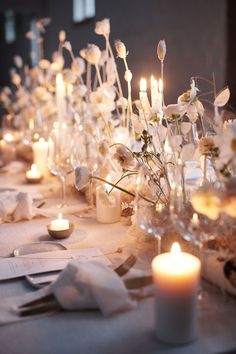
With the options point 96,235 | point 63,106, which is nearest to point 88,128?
point 63,106

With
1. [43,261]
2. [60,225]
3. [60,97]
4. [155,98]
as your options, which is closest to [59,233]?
[60,225]

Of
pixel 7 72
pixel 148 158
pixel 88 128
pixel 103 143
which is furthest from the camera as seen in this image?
pixel 7 72

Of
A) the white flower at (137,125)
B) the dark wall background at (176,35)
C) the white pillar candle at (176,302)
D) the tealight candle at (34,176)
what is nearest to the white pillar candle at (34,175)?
the tealight candle at (34,176)

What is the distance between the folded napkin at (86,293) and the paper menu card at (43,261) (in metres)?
0.16

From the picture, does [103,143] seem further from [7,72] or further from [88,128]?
[7,72]

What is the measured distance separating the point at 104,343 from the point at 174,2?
3.88m

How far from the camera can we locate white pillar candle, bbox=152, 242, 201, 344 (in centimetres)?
81

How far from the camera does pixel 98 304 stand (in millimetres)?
903

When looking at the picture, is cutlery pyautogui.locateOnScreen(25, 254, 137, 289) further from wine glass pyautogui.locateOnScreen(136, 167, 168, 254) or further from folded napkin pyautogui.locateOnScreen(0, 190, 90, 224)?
folded napkin pyautogui.locateOnScreen(0, 190, 90, 224)

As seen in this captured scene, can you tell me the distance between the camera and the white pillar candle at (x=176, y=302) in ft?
2.66

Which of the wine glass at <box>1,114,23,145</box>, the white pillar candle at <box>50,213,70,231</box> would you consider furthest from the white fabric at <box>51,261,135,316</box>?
the wine glass at <box>1,114,23,145</box>

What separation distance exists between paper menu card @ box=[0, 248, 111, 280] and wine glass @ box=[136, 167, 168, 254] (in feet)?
0.51

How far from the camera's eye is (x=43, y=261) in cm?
117

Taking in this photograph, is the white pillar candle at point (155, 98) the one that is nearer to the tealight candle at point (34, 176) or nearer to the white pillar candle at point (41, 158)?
the tealight candle at point (34, 176)
